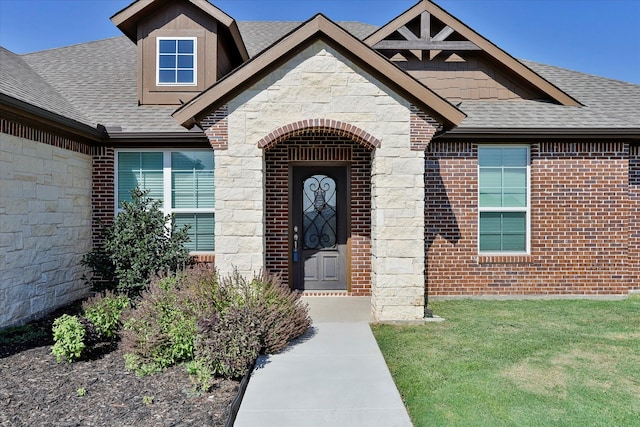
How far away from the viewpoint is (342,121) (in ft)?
21.9

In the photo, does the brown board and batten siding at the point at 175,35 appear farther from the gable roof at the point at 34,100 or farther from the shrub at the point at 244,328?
the shrub at the point at 244,328

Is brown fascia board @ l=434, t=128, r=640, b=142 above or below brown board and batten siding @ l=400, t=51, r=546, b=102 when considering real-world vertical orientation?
below

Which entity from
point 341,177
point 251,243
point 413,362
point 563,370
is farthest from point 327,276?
point 563,370

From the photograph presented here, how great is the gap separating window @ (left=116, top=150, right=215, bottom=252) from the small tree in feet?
4.13

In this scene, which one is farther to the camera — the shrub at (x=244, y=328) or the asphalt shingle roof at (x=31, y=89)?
the asphalt shingle roof at (x=31, y=89)

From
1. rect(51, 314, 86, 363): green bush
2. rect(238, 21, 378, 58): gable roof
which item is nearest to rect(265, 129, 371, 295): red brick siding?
rect(51, 314, 86, 363): green bush

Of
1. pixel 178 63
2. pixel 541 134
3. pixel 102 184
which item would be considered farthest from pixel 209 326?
pixel 541 134

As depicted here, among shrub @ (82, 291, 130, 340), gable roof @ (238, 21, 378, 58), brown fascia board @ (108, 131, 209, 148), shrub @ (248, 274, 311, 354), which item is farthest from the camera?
gable roof @ (238, 21, 378, 58)

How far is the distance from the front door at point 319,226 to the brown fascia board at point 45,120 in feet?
12.5

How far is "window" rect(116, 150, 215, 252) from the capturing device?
861 cm

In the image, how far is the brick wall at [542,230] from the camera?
8.59m

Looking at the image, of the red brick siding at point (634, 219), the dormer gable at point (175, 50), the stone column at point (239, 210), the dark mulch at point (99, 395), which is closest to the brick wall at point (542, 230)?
the red brick siding at point (634, 219)

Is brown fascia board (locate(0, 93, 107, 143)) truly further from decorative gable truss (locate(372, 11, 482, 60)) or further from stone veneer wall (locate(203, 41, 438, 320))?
decorative gable truss (locate(372, 11, 482, 60))

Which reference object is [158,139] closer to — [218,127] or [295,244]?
[218,127]
